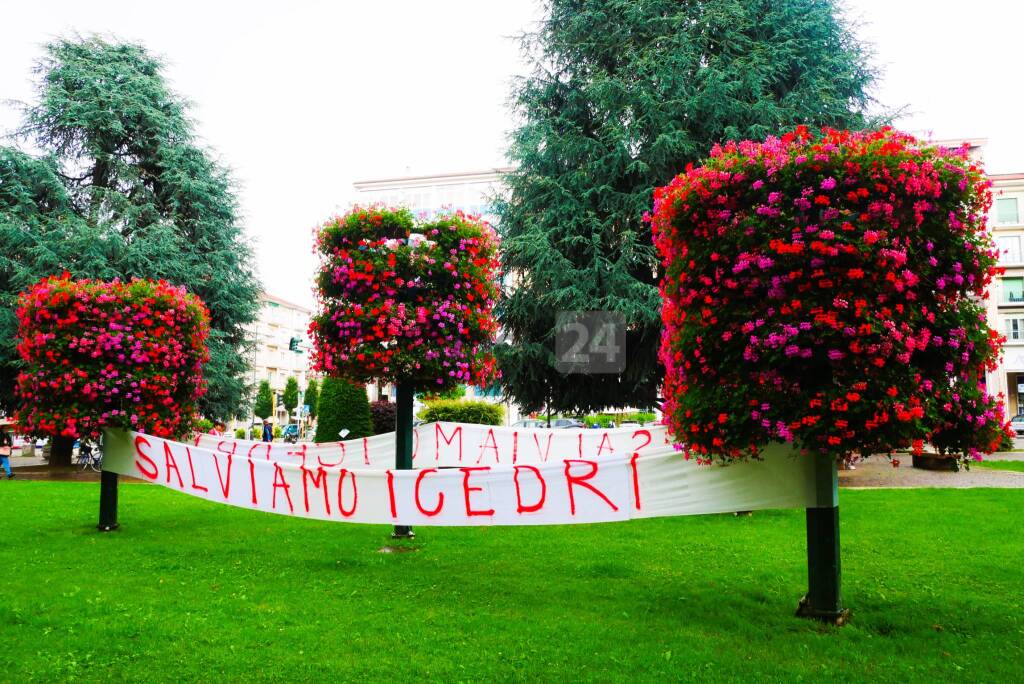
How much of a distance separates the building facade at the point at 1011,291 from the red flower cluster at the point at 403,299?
50.9m

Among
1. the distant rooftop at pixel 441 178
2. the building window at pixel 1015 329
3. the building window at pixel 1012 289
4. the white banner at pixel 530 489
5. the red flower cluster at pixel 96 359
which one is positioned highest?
the distant rooftop at pixel 441 178

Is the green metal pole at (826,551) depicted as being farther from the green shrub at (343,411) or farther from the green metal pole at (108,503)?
the green shrub at (343,411)

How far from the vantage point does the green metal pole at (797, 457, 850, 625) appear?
6090mm

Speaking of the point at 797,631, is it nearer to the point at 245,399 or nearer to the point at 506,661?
the point at 506,661

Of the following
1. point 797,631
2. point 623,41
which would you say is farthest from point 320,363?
point 623,41

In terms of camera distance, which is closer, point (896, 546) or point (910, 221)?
point (910, 221)

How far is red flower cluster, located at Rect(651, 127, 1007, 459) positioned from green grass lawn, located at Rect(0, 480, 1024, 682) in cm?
144

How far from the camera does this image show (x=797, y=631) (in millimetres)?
5848

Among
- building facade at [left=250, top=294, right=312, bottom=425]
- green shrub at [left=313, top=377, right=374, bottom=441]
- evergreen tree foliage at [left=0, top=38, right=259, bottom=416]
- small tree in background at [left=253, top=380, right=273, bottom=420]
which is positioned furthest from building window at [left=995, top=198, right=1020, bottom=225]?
small tree in background at [left=253, top=380, right=273, bottom=420]

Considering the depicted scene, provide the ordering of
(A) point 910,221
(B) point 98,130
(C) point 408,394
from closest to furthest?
1. (A) point 910,221
2. (C) point 408,394
3. (B) point 98,130

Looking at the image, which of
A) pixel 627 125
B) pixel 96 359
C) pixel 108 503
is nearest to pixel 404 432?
pixel 96 359

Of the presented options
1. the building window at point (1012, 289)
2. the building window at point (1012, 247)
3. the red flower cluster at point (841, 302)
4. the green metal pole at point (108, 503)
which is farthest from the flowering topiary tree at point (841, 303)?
the building window at point (1012, 289)

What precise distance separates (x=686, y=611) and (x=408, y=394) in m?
4.84

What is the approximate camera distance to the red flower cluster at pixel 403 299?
955 centimetres
